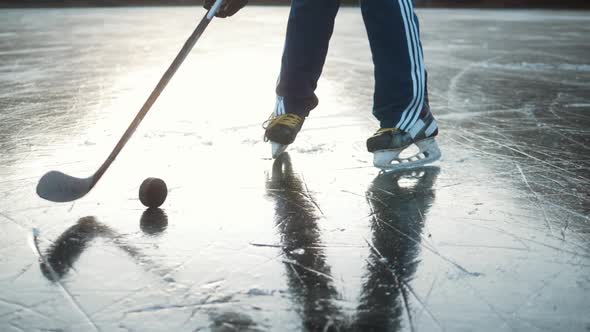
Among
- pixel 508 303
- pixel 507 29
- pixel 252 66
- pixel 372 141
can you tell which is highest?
pixel 508 303

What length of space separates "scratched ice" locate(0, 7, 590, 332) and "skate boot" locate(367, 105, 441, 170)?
0.05 meters

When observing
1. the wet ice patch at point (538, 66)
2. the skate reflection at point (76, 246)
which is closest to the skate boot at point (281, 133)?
the skate reflection at point (76, 246)

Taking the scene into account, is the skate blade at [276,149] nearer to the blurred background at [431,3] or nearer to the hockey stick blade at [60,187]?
the hockey stick blade at [60,187]

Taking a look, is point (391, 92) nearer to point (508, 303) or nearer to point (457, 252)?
point (457, 252)

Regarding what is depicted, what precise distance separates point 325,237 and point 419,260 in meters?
0.21

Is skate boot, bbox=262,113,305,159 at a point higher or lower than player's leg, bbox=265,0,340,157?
lower

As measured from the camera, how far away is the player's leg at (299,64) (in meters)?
2.22

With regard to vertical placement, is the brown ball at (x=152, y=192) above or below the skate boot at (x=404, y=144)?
above

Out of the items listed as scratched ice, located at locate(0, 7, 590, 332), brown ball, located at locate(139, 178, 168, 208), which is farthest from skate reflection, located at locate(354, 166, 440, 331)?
brown ball, located at locate(139, 178, 168, 208)

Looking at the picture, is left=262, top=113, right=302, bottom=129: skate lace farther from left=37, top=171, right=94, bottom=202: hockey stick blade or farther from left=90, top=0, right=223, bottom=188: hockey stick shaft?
left=37, top=171, right=94, bottom=202: hockey stick blade

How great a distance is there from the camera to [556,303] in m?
1.16

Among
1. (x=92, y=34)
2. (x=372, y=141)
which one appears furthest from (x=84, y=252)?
(x=92, y=34)

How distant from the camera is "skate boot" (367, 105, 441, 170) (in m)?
2.10

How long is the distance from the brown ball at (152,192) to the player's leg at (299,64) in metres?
0.60
